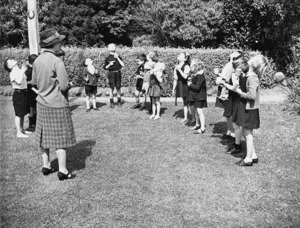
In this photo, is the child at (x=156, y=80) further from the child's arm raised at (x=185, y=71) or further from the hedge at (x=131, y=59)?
the hedge at (x=131, y=59)

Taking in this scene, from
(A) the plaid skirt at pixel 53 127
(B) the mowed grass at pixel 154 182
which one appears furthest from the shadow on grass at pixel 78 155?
(A) the plaid skirt at pixel 53 127

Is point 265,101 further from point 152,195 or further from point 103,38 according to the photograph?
point 103,38

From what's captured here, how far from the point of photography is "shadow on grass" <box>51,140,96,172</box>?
6012 mm

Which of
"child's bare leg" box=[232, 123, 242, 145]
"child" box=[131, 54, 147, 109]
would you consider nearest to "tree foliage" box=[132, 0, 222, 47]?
"child" box=[131, 54, 147, 109]

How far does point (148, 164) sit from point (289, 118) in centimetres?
453

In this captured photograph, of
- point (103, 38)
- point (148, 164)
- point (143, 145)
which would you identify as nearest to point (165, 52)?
point (143, 145)

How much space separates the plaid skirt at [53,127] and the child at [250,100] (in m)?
2.69

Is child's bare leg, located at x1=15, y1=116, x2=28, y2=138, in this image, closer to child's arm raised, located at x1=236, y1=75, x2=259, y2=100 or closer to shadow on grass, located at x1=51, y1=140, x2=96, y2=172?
shadow on grass, located at x1=51, y1=140, x2=96, y2=172

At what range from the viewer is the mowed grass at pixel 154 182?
4383mm

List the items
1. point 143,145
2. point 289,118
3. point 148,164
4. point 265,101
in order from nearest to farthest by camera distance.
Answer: point 148,164
point 143,145
point 289,118
point 265,101

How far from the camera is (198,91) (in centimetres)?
744

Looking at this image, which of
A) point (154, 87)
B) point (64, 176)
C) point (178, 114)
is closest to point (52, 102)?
point (64, 176)

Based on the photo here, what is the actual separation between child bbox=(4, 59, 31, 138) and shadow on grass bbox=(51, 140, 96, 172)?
143cm

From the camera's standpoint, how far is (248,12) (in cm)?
1474
